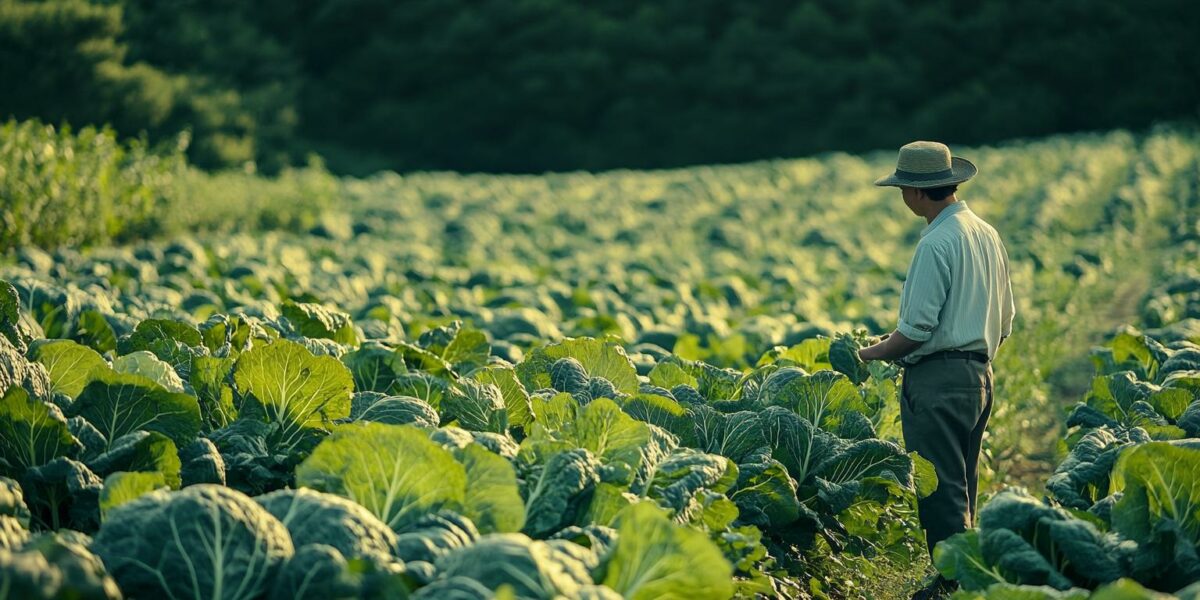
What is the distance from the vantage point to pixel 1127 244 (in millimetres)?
14664

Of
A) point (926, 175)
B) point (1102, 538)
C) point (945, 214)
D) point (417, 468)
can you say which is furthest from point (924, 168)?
point (417, 468)

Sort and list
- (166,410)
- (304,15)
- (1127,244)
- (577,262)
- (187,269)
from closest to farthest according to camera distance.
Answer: (166,410) < (187,269) < (577,262) < (1127,244) < (304,15)

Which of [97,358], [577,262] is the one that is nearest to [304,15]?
[577,262]

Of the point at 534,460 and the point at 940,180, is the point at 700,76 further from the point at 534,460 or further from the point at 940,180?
the point at 534,460

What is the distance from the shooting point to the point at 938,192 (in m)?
4.31

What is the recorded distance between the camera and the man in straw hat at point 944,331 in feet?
13.6

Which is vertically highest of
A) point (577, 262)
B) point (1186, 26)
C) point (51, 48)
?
point (1186, 26)

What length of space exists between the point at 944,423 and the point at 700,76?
107ft

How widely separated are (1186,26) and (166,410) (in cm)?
4141

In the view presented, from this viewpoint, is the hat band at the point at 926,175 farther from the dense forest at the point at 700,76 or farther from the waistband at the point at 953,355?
the dense forest at the point at 700,76

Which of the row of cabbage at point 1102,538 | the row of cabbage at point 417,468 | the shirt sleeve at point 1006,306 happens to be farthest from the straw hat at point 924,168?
the row of cabbage at point 1102,538

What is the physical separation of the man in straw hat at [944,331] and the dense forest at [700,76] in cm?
2972

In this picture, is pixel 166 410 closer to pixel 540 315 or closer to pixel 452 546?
pixel 452 546

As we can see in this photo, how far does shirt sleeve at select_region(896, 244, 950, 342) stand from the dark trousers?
0.21 meters
